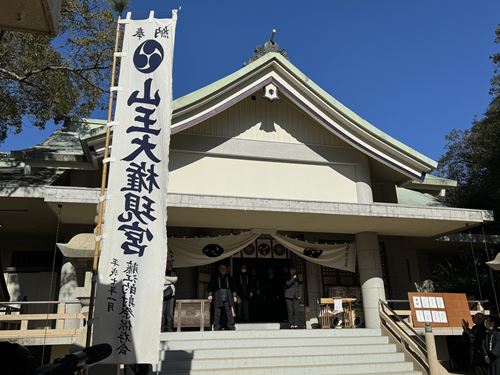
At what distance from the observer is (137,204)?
17.6ft

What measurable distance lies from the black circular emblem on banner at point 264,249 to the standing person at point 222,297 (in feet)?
7.38

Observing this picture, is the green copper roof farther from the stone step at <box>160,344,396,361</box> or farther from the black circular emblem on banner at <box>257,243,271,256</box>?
the stone step at <box>160,344,396,361</box>

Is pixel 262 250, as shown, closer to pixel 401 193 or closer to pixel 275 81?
pixel 275 81

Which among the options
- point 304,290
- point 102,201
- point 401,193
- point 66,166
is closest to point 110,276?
point 102,201

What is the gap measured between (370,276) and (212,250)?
4.26 meters

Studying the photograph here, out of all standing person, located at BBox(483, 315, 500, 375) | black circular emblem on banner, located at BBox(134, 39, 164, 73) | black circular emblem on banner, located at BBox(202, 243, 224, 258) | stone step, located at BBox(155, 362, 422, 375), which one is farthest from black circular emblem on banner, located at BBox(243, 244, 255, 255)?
black circular emblem on banner, located at BBox(134, 39, 164, 73)

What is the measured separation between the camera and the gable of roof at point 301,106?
10312 mm

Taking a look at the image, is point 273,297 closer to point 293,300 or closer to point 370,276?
point 293,300

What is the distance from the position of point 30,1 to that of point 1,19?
46cm

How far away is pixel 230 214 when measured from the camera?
1005 cm

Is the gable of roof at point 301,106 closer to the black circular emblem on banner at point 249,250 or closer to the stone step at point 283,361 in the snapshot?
the black circular emblem on banner at point 249,250

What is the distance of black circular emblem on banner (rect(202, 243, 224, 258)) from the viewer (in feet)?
35.9

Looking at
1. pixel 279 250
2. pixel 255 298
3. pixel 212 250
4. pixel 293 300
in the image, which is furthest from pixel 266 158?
pixel 255 298

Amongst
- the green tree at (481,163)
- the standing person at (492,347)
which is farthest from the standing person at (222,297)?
the green tree at (481,163)
